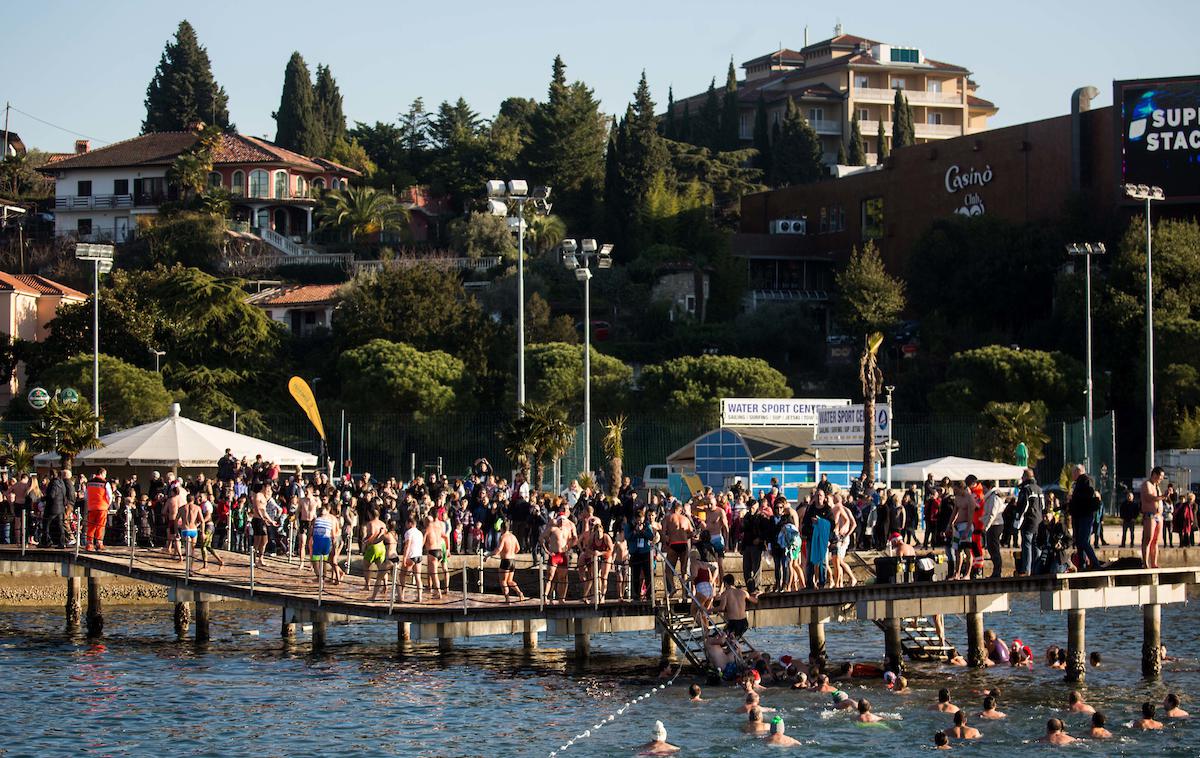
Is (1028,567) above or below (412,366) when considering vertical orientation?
below

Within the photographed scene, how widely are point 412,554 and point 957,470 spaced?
2031 centimetres

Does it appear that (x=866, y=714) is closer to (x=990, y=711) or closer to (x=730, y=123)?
(x=990, y=711)

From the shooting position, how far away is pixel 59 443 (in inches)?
1487

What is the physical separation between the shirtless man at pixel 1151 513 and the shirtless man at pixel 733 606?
20.0 feet

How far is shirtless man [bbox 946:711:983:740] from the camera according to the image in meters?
22.4

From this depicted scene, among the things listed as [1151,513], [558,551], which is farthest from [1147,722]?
[558,551]

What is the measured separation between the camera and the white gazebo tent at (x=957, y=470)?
1726 inches

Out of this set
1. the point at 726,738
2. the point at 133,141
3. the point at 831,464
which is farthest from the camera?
the point at 133,141

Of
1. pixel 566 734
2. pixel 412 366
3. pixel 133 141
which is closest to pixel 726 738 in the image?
pixel 566 734

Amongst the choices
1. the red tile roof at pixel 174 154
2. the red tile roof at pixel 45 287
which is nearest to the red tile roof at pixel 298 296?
the red tile roof at pixel 45 287

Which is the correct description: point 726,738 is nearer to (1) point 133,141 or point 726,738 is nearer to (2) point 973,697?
(2) point 973,697

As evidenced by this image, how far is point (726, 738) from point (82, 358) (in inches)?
1756

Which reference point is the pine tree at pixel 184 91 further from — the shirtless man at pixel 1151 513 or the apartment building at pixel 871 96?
the shirtless man at pixel 1151 513

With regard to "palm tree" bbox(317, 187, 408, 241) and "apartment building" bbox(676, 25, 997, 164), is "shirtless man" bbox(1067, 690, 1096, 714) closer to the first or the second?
"palm tree" bbox(317, 187, 408, 241)
